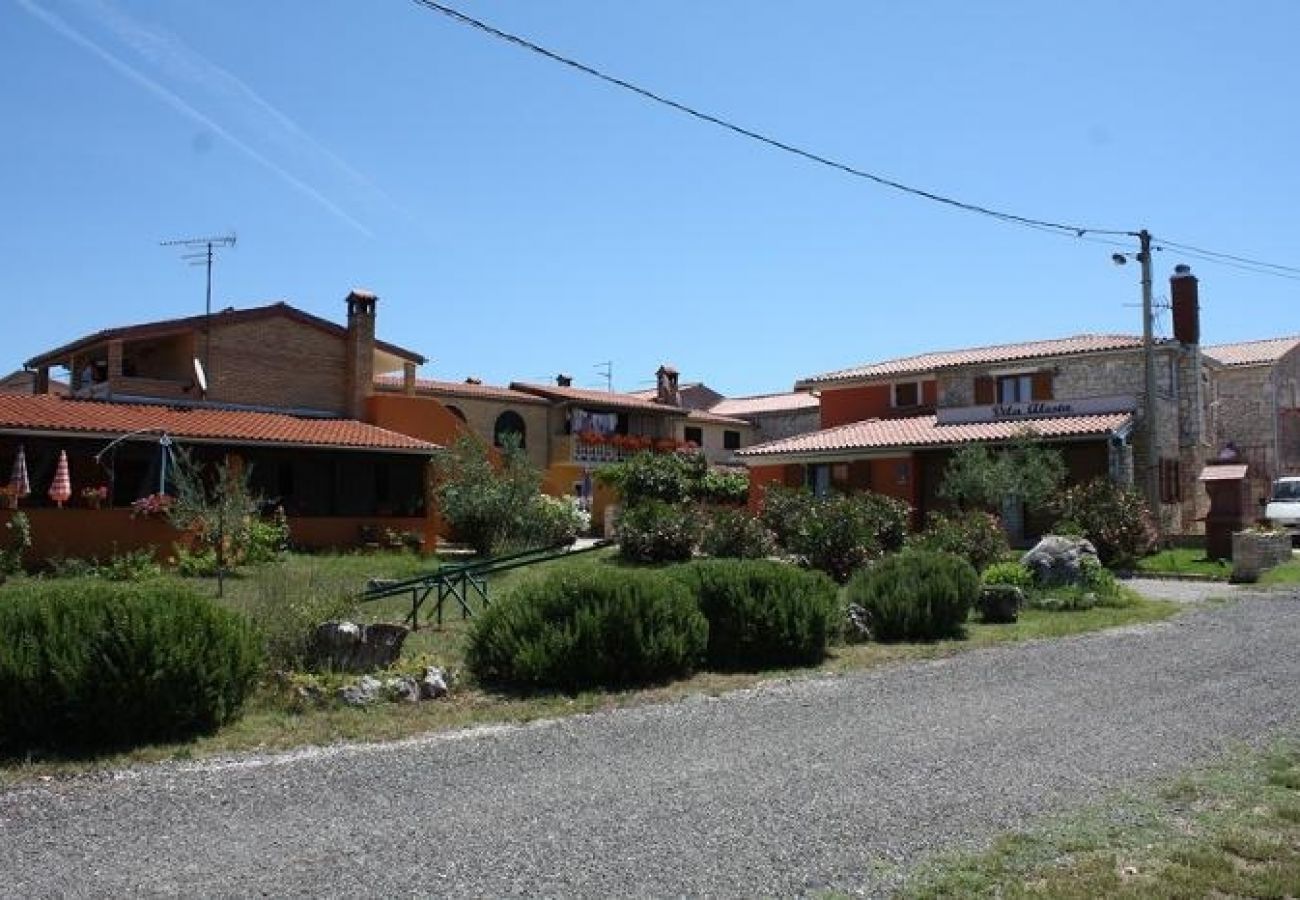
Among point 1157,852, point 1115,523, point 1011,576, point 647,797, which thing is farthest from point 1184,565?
point 647,797

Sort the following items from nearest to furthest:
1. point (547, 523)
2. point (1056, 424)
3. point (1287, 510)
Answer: point (547, 523) < point (1287, 510) < point (1056, 424)

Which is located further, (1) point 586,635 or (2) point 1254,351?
(2) point 1254,351

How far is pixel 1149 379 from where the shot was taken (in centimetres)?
2797

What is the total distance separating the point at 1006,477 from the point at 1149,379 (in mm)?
5122

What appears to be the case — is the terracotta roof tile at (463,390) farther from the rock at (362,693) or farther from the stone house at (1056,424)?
the rock at (362,693)

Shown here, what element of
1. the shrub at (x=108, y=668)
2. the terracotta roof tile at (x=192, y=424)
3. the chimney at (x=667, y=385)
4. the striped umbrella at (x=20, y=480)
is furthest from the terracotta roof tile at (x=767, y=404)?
the shrub at (x=108, y=668)

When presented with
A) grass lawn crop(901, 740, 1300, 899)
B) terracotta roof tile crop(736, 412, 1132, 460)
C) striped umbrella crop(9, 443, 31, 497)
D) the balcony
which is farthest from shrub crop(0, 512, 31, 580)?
the balcony

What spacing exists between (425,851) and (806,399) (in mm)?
53454

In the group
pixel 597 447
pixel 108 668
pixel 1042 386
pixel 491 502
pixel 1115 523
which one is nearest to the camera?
→ pixel 108 668

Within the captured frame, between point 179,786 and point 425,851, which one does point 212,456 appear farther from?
point 425,851

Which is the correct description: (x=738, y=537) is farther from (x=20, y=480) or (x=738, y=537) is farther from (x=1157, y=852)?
(x=1157, y=852)

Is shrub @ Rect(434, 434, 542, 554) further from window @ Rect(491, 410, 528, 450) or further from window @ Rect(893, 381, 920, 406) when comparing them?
window @ Rect(893, 381, 920, 406)

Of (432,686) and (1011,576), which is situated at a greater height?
(1011,576)

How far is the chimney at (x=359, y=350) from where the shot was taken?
32.3 m
